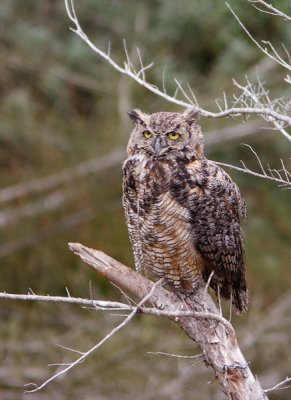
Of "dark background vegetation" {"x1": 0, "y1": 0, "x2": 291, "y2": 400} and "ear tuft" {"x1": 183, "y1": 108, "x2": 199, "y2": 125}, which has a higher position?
"ear tuft" {"x1": 183, "y1": 108, "x2": 199, "y2": 125}

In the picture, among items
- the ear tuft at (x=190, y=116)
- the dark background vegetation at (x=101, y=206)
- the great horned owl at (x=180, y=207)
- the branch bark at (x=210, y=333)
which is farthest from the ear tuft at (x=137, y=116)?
the dark background vegetation at (x=101, y=206)

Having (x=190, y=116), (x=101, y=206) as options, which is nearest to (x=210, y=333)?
(x=190, y=116)

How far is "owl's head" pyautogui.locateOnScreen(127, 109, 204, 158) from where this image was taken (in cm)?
482

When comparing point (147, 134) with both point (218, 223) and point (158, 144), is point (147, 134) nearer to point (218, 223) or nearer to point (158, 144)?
point (158, 144)

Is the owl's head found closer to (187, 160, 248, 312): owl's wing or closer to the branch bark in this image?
(187, 160, 248, 312): owl's wing

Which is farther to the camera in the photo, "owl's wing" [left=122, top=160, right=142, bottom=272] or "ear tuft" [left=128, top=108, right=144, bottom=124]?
"ear tuft" [left=128, top=108, right=144, bottom=124]

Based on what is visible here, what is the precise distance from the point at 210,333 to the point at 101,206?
14.9 ft

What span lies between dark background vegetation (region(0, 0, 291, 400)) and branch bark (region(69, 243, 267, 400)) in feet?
12.0

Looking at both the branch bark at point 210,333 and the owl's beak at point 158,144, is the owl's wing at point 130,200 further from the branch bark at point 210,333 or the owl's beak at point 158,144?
the branch bark at point 210,333

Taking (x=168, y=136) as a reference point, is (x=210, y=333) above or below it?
below

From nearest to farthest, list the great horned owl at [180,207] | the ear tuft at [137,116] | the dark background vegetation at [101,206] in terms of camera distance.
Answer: the great horned owl at [180,207] < the ear tuft at [137,116] < the dark background vegetation at [101,206]

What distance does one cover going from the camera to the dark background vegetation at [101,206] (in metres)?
8.58

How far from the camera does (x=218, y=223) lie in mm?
4812

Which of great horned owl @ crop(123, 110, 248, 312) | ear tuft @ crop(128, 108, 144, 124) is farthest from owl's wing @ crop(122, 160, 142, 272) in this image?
ear tuft @ crop(128, 108, 144, 124)
